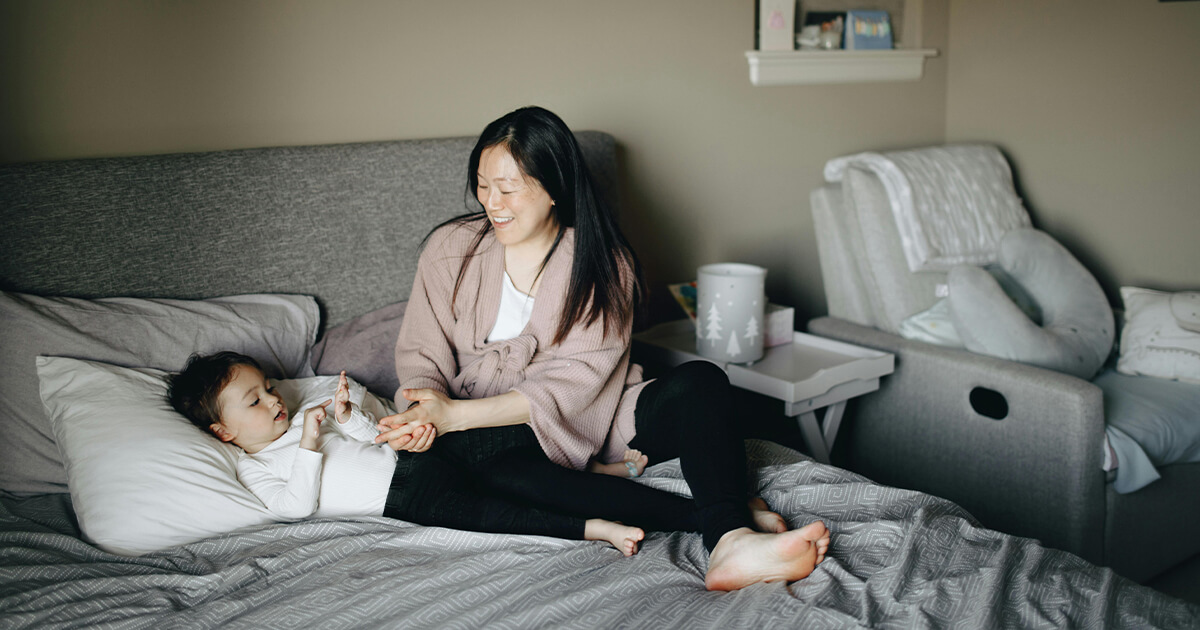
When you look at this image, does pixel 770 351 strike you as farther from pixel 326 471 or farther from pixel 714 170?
pixel 326 471

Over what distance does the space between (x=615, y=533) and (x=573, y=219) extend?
69cm

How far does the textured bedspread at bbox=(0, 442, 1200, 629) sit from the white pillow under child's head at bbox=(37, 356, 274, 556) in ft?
0.12

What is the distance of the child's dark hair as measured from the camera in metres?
1.47

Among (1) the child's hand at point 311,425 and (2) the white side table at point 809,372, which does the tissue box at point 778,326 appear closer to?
(2) the white side table at point 809,372

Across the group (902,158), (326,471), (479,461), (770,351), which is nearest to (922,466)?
(770,351)

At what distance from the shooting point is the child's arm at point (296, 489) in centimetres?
141

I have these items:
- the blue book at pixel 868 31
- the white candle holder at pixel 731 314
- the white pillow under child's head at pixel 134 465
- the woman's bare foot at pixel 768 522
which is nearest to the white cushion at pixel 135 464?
the white pillow under child's head at pixel 134 465

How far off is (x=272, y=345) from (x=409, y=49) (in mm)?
829

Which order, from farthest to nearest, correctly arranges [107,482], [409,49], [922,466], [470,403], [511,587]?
[922,466] → [409,49] → [470,403] → [107,482] → [511,587]

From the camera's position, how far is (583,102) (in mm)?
2350

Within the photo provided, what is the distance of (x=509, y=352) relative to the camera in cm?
169

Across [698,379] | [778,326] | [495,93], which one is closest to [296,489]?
[698,379]

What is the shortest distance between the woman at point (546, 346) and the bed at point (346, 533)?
116 mm

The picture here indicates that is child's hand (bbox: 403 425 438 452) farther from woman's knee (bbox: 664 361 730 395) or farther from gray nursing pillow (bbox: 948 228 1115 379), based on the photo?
gray nursing pillow (bbox: 948 228 1115 379)
